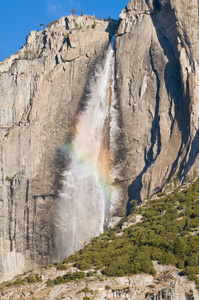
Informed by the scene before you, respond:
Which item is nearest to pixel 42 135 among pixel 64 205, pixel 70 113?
pixel 70 113

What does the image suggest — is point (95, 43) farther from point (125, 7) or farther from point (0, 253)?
point (0, 253)

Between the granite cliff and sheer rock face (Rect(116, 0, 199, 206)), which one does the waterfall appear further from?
sheer rock face (Rect(116, 0, 199, 206))

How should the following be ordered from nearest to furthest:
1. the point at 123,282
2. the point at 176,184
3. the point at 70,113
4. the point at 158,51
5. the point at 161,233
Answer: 1. the point at 123,282
2. the point at 161,233
3. the point at 176,184
4. the point at 158,51
5. the point at 70,113

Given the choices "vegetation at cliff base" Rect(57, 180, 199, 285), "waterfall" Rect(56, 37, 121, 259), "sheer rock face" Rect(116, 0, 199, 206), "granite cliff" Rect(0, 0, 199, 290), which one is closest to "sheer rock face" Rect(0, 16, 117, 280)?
"granite cliff" Rect(0, 0, 199, 290)

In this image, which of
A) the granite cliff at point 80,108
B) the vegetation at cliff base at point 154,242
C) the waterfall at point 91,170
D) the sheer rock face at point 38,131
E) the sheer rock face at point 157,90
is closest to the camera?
the vegetation at cliff base at point 154,242

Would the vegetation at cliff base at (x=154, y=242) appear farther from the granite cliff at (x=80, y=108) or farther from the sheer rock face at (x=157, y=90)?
the granite cliff at (x=80, y=108)

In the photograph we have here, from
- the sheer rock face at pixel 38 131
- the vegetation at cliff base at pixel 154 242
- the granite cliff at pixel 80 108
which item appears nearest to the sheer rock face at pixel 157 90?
the granite cliff at pixel 80 108

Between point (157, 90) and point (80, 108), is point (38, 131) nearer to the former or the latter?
point (80, 108)
